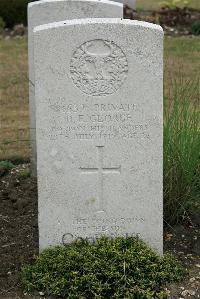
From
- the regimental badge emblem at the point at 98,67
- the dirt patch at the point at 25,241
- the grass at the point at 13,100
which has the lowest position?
the dirt patch at the point at 25,241

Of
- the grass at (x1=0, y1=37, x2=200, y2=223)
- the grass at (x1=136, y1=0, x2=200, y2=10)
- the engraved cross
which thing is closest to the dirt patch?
the grass at (x1=0, y1=37, x2=200, y2=223)

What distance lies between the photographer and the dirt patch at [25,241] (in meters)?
4.56

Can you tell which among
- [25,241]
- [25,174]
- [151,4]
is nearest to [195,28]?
[151,4]

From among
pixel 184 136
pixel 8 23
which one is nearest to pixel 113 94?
pixel 184 136

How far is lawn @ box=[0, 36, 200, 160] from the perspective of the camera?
7797 mm

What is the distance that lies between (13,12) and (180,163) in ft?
33.9

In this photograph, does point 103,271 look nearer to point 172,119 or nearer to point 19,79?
point 172,119

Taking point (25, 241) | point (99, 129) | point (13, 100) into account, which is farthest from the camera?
point (13, 100)

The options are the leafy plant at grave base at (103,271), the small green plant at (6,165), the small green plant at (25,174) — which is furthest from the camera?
the small green plant at (6,165)

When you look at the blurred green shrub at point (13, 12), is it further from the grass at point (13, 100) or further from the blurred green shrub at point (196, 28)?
the blurred green shrub at point (196, 28)

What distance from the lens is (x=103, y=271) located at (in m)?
4.46

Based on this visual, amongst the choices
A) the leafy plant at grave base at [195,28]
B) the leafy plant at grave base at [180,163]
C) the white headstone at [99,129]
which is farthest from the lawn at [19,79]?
the white headstone at [99,129]

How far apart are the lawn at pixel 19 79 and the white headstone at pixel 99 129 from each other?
1319mm

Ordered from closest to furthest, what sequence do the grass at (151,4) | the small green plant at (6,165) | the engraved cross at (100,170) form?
the engraved cross at (100,170) → the small green plant at (6,165) → the grass at (151,4)
